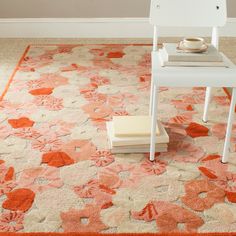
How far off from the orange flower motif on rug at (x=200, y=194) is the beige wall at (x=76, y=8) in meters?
2.10

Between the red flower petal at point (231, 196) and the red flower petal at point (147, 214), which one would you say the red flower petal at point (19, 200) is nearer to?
the red flower petal at point (147, 214)

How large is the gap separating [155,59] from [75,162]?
0.53 metres

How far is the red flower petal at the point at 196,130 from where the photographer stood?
182cm

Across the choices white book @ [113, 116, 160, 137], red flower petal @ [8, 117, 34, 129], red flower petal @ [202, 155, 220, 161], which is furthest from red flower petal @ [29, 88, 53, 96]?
red flower petal @ [202, 155, 220, 161]

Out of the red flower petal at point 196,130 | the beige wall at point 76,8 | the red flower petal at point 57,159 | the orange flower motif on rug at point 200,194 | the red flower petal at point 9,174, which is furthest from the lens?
the beige wall at point 76,8

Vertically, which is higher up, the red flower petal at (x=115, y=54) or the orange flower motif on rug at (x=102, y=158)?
the red flower petal at (x=115, y=54)

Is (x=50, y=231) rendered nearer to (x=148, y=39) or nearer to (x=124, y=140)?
(x=124, y=140)

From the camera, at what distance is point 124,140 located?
163cm

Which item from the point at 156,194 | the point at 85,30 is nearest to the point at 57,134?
the point at 156,194

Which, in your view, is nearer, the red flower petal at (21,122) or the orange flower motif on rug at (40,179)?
the orange flower motif on rug at (40,179)

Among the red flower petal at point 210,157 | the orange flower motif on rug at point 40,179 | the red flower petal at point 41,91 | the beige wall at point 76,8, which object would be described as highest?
the beige wall at point 76,8

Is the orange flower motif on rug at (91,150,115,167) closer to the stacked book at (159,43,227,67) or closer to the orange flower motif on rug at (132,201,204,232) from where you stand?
the orange flower motif on rug at (132,201,204,232)

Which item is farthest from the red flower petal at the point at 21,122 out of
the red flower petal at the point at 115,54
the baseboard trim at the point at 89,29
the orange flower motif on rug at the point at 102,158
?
the baseboard trim at the point at 89,29

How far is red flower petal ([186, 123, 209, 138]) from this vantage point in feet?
5.98
